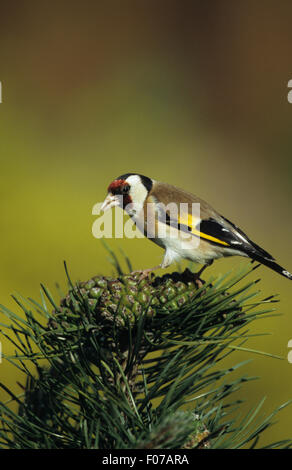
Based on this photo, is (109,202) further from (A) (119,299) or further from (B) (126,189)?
(A) (119,299)

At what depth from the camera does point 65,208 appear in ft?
4.32

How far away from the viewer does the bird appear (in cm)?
92

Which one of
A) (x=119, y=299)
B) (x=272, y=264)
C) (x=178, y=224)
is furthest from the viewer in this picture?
(x=178, y=224)

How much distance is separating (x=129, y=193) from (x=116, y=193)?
44 mm

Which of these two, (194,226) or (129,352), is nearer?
(129,352)

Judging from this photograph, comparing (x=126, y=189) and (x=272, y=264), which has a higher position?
(x=126, y=189)

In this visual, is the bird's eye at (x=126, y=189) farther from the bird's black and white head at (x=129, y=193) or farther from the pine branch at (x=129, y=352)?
Answer: the pine branch at (x=129, y=352)

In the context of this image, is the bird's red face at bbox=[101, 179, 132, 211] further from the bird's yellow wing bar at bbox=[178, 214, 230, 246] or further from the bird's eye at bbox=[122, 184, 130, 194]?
the bird's yellow wing bar at bbox=[178, 214, 230, 246]

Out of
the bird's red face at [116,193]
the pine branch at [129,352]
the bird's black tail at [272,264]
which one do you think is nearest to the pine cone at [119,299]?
the pine branch at [129,352]

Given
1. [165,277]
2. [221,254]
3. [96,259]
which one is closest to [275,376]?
[221,254]

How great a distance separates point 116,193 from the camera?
38.1 inches

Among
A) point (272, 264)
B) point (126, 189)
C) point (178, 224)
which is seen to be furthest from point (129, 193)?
point (272, 264)

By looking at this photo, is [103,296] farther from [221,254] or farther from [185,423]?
[221,254]
